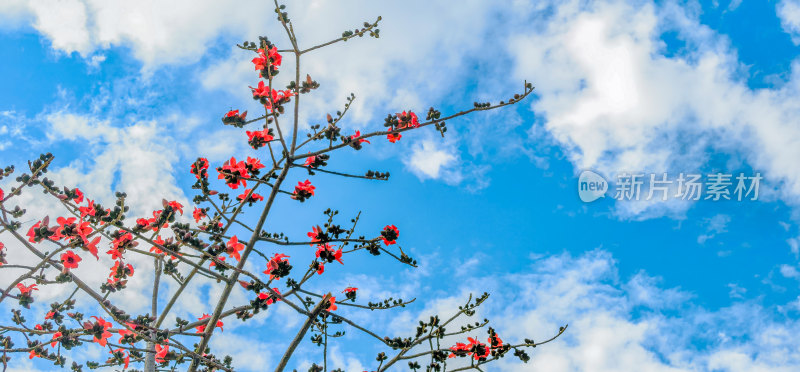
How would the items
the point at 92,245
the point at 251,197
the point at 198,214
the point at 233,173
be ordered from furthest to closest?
the point at 198,214 < the point at 251,197 < the point at 233,173 < the point at 92,245

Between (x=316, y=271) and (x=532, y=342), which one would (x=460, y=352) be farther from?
(x=316, y=271)

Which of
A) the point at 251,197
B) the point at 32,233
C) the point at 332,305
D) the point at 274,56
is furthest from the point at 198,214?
the point at 274,56

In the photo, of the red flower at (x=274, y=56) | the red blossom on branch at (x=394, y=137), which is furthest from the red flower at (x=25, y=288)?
the red blossom on branch at (x=394, y=137)

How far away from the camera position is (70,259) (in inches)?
153

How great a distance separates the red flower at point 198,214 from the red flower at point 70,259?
1.23m

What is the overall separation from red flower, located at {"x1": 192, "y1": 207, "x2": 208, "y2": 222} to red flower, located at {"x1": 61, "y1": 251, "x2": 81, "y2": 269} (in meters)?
1.23

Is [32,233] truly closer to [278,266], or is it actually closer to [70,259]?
[70,259]

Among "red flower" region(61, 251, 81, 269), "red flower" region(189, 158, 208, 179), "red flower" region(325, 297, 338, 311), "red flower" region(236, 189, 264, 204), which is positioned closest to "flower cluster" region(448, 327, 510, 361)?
"red flower" region(325, 297, 338, 311)

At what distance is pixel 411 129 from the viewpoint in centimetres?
389

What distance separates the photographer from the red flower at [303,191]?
3.99 meters

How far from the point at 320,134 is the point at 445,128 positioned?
1.01 meters

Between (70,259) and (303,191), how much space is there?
1918 mm

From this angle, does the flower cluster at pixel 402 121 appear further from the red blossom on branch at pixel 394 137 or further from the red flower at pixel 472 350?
the red flower at pixel 472 350

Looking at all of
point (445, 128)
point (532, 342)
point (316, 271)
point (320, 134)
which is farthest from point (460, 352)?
point (320, 134)
